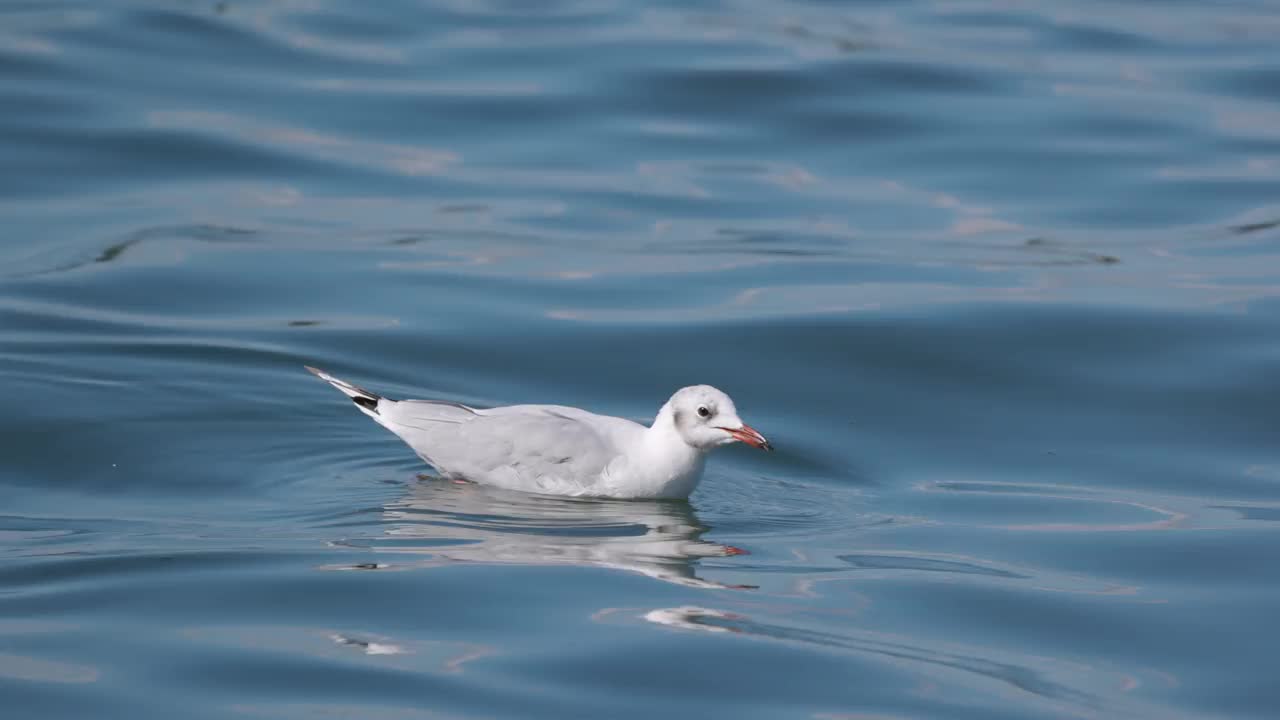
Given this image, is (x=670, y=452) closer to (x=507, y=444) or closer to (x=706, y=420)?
(x=706, y=420)

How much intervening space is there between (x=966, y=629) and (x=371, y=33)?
16.7m

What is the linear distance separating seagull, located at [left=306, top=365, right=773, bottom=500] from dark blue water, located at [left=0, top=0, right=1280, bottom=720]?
15cm

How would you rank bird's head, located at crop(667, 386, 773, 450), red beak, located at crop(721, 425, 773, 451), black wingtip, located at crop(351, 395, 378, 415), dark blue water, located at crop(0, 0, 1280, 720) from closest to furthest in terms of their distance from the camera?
dark blue water, located at crop(0, 0, 1280, 720) < red beak, located at crop(721, 425, 773, 451) < bird's head, located at crop(667, 386, 773, 450) < black wingtip, located at crop(351, 395, 378, 415)

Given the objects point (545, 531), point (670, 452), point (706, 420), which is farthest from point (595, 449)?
point (545, 531)

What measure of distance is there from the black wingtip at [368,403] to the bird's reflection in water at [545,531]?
0.55 meters

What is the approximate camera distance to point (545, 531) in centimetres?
861

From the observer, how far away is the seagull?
30.1ft

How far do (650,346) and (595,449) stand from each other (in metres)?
3.40

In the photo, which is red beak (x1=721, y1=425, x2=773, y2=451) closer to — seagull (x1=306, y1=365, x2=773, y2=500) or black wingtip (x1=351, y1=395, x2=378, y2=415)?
seagull (x1=306, y1=365, x2=773, y2=500)

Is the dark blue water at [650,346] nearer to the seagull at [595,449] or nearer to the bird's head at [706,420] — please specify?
the seagull at [595,449]

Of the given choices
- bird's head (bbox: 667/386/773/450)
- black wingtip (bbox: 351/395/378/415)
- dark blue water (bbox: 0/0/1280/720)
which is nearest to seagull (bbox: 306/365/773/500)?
bird's head (bbox: 667/386/773/450)

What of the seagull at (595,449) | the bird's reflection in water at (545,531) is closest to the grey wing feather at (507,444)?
the seagull at (595,449)

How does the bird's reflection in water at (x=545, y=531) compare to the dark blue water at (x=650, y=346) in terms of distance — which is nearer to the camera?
the dark blue water at (x=650, y=346)

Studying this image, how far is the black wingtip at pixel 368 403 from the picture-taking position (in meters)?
9.88
